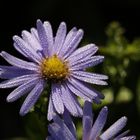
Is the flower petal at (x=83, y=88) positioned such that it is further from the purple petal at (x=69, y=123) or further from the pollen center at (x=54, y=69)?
the purple petal at (x=69, y=123)

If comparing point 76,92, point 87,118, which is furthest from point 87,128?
point 76,92

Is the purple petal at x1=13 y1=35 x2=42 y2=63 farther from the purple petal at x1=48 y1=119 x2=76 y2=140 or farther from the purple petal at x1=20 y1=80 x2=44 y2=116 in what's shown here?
the purple petal at x1=48 y1=119 x2=76 y2=140

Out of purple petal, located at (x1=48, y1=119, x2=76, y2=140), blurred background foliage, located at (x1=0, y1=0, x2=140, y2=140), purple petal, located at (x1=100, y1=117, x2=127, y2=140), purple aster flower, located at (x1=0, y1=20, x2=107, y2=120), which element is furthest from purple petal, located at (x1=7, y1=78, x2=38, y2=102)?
blurred background foliage, located at (x1=0, y1=0, x2=140, y2=140)

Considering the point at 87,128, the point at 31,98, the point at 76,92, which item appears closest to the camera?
the point at 87,128

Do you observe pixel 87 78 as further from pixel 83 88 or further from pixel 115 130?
pixel 115 130

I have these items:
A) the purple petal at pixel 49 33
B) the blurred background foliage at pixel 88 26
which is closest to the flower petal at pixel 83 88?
the purple petal at pixel 49 33

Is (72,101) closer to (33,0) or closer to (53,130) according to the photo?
(53,130)

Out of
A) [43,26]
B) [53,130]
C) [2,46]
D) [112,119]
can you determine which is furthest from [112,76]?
[2,46]
